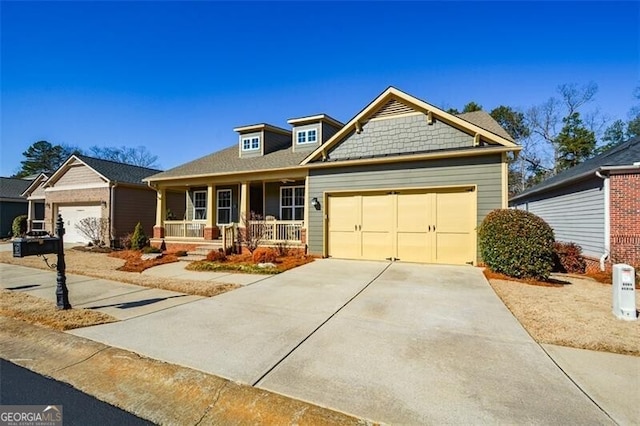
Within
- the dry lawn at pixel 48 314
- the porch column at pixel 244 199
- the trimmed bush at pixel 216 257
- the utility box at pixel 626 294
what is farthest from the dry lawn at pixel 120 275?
the utility box at pixel 626 294

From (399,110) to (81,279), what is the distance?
443 inches

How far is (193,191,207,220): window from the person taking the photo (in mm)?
16928

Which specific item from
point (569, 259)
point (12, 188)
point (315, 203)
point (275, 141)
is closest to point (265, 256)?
point (315, 203)

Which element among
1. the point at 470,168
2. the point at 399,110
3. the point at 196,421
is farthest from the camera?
the point at 399,110

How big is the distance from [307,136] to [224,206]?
5711mm

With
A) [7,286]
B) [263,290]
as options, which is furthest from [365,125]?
[7,286]

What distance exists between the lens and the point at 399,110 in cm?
1113

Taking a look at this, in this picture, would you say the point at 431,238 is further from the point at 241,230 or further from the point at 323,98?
the point at 323,98

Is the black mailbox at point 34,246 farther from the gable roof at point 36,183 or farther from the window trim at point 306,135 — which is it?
the gable roof at point 36,183

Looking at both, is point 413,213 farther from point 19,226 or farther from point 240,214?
point 19,226

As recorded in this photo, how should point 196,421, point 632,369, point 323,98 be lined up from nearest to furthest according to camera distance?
point 196,421
point 632,369
point 323,98

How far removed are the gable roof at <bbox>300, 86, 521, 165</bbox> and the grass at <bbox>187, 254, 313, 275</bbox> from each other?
3.84 metres

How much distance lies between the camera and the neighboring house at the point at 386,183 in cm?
991

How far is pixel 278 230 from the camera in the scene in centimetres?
1317
